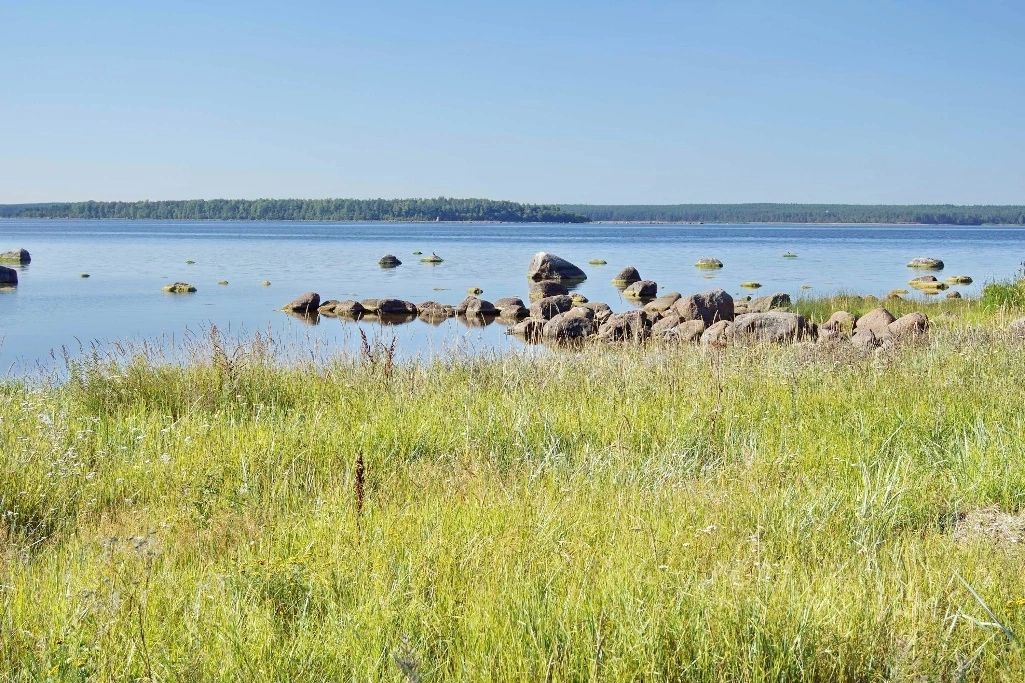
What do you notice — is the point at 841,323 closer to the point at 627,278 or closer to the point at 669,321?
the point at 669,321

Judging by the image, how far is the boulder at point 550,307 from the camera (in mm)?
30359

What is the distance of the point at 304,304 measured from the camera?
115ft

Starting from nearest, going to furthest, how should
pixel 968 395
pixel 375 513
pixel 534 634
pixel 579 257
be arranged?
pixel 534 634 < pixel 375 513 < pixel 968 395 < pixel 579 257

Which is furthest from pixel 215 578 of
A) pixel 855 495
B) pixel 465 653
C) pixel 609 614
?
pixel 855 495

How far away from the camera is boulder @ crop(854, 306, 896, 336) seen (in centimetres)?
2159

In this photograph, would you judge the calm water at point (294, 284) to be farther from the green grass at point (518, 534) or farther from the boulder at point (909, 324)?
the boulder at point (909, 324)

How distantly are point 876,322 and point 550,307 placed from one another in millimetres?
11622

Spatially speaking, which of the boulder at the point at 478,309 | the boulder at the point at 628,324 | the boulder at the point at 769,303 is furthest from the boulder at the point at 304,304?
the boulder at the point at 769,303

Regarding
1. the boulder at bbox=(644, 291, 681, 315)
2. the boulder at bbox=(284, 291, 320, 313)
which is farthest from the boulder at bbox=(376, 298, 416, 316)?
the boulder at bbox=(644, 291, 681, 315)

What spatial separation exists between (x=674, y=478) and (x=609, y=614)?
7.76 ft

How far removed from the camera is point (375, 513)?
5047mm

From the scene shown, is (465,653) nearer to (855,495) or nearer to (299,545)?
(299,545)

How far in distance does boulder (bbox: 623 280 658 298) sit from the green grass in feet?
110

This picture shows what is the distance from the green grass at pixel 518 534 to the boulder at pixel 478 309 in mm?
24629
